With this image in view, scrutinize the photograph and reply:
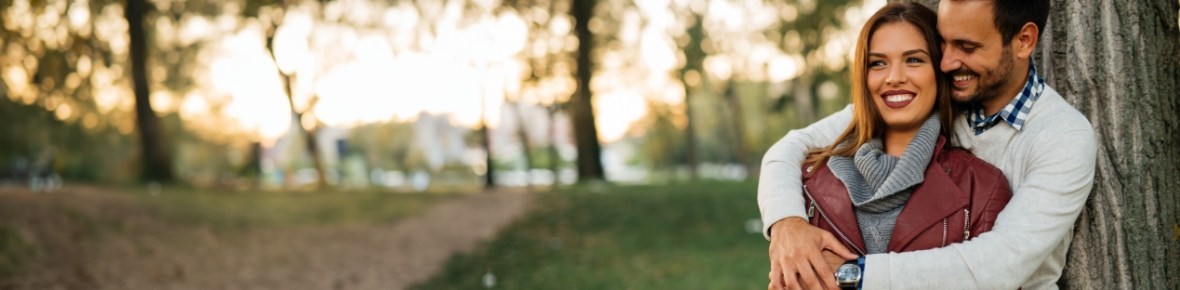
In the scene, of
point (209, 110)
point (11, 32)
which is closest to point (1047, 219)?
point (11, 32)

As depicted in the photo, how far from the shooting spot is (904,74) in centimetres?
265

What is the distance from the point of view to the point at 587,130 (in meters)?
24.2

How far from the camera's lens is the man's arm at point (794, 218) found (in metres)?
2.55

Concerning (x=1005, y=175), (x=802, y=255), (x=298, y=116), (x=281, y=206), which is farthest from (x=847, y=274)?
(x=298, y=116)

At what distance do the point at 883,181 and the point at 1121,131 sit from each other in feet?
3.07

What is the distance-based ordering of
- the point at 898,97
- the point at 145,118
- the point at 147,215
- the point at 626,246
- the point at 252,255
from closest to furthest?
1. the point at 898,97
2. the point at 626,246
3. the point at 252,255
4. the point at 147,215
5. the point at 145,118

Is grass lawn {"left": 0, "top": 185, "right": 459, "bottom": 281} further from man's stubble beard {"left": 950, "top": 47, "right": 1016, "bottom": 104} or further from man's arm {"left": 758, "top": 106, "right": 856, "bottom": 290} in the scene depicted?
man's stubble beard {"left": 950, "top": 47, "right": 1016, "bottom": 104}

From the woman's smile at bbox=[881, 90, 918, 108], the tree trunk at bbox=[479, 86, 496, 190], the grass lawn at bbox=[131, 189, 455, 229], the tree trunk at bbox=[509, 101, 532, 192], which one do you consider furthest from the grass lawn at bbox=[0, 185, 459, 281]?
the tree trunk at bbox=[509, 101, 532, 192]

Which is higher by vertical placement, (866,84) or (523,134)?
(866,84)

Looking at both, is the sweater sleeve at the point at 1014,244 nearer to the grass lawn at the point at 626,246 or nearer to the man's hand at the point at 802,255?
the man's hand at the point at 802,255

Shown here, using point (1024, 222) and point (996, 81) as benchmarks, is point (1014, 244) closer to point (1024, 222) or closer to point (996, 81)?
point (1024, 222)

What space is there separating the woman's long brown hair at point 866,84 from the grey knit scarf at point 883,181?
0.09 meters

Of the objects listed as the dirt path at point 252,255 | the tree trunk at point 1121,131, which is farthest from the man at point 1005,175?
the dirt path at point 252,255

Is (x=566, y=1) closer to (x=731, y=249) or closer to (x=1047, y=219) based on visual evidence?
(x=731, y=249)
